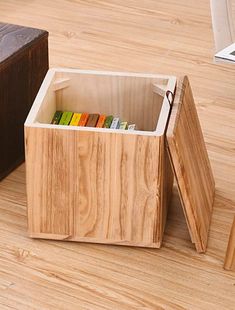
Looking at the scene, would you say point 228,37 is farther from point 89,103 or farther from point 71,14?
point 71,14

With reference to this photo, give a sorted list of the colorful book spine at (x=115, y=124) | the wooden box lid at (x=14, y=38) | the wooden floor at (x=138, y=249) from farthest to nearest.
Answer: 1. the wooden box lid at (x=14, y=38)
2. the colorful book spine at (x=115, y=124)
3. the wooden floor at (x=138, y=249)

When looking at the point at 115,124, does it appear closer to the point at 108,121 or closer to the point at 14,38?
the point at 108,121

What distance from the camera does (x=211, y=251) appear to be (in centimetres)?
180

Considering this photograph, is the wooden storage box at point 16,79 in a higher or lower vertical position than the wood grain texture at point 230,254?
higher

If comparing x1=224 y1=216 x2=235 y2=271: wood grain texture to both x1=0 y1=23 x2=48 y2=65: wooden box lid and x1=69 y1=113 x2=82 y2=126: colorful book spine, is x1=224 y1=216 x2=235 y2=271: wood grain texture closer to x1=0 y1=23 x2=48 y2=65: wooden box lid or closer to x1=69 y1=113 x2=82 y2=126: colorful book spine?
x1=69 y1=113 x2=82 y2=126: colorful book spine

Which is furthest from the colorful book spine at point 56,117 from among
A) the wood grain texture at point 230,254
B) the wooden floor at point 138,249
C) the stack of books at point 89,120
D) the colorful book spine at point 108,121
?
the wood grain texture at point 230,254

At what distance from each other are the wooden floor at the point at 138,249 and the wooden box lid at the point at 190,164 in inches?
2.2

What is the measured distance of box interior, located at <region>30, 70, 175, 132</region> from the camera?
73.2 inches

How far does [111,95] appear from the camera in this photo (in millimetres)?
1883

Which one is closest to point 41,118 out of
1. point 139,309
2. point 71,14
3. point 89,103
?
point 89,103

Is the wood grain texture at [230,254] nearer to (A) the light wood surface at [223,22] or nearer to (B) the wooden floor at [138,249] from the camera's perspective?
(B) the wooden floor at [138,249]

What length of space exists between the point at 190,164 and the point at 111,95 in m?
0.27

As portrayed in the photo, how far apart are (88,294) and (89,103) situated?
0.48 metres

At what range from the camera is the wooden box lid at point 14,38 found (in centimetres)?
193
